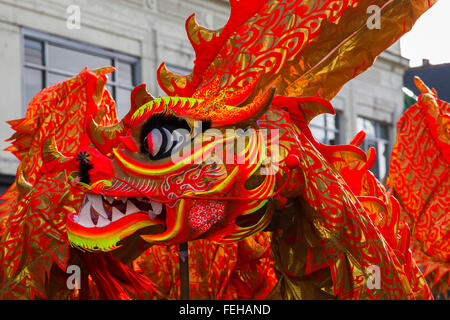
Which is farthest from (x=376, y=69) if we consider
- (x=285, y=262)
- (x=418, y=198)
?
(x=285, y=262)

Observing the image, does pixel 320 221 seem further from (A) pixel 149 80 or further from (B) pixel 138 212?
(A) pixel 149 80

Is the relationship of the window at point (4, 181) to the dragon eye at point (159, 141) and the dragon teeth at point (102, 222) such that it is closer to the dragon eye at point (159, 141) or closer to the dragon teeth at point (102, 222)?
the dragon teeth at point (102, 222)

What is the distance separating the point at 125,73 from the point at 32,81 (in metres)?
1.05

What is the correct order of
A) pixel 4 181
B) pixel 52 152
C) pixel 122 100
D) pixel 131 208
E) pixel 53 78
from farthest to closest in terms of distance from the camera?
pixel 122 100 < pixel 53 78 < pixel 4 181 < pixel 52 152 < pixel 131 208

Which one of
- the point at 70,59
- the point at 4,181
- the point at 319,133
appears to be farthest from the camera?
the point at 319,133

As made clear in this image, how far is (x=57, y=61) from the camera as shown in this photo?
6.93 m

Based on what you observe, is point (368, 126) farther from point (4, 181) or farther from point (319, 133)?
point (4, 181)

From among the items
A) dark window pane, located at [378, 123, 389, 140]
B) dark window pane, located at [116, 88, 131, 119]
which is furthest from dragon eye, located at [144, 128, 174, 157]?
dark window pane, located at [378, 123, 389, 140]

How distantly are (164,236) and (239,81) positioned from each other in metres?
0.53

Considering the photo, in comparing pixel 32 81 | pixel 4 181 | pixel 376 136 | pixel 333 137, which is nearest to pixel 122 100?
pixel 32 81

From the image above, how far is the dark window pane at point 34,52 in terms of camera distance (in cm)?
673

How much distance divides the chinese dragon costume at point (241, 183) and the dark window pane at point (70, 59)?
14.2 ft

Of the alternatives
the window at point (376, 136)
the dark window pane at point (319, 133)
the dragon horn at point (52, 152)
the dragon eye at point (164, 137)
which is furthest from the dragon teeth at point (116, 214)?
the window at point (376, 136)
